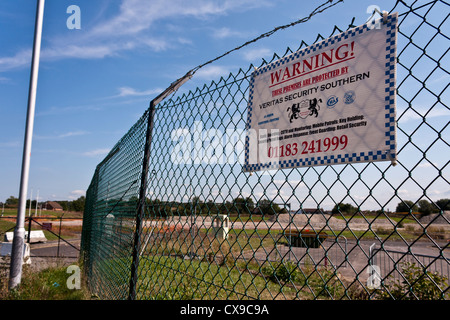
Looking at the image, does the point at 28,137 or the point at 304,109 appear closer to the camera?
the point at 304,109

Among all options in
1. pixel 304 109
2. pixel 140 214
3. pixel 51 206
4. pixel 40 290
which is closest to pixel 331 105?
pixel 304 109

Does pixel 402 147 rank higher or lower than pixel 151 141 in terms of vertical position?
lower

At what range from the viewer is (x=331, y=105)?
5.64 ft

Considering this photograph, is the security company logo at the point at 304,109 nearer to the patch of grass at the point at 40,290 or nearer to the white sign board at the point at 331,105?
the white sign board at the point at 331,105

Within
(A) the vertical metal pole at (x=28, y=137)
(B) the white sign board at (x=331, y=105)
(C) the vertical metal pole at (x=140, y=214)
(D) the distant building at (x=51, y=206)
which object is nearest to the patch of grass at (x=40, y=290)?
(A) the vertical metal pole at (x=28, y=137)

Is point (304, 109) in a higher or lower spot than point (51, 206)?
higher

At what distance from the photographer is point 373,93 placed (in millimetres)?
1570

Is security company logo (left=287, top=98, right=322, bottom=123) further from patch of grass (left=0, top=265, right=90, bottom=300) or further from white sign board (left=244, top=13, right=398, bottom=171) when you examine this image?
patch of grass (left=0, top=265, right=90, bottom=300)

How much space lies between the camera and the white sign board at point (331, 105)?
5.05 ft

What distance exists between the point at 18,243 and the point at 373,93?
22.4 feet

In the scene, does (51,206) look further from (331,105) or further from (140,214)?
(331,105)

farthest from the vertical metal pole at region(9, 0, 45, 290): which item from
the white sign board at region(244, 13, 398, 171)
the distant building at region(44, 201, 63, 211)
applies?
the distant building at region(44, 201, 63, 211)
